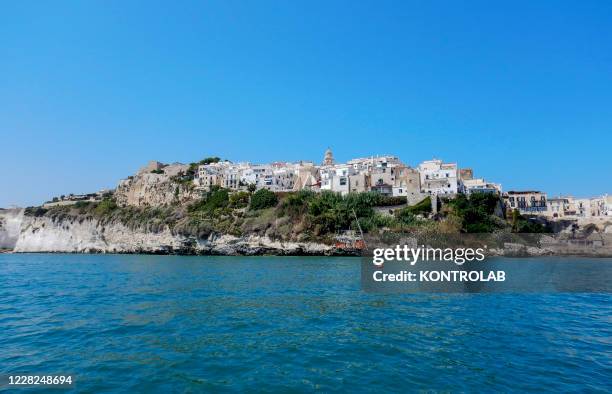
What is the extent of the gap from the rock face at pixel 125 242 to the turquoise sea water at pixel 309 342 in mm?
42274

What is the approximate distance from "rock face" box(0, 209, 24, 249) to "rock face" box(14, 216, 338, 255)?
34.7 feet

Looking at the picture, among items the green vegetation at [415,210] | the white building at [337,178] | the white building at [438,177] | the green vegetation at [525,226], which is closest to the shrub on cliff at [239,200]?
the white building at [337,178]

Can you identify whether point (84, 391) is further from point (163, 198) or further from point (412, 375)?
point (163, 198)

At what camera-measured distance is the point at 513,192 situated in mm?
87000

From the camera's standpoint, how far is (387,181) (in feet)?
246

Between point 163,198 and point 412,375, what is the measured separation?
3425 inches

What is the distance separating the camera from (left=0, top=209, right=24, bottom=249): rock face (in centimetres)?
10225

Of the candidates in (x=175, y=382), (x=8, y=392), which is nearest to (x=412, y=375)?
(x=175, y=382)

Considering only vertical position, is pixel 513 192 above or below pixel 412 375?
above

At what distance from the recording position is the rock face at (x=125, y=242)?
6081cm

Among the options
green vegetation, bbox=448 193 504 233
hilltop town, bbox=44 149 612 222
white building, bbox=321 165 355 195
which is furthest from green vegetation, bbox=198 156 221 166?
green vegetation, bbox=448 193 504 233

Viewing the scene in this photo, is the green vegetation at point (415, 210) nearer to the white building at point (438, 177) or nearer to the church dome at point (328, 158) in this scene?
the white building at point (438, 177)

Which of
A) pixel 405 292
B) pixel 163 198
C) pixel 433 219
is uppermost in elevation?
pixel 163 198

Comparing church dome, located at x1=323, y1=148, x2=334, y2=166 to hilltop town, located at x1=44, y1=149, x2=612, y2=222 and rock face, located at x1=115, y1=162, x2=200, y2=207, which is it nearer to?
hilltop town, located at x1=44, y1=149, x2=612, y2=222
